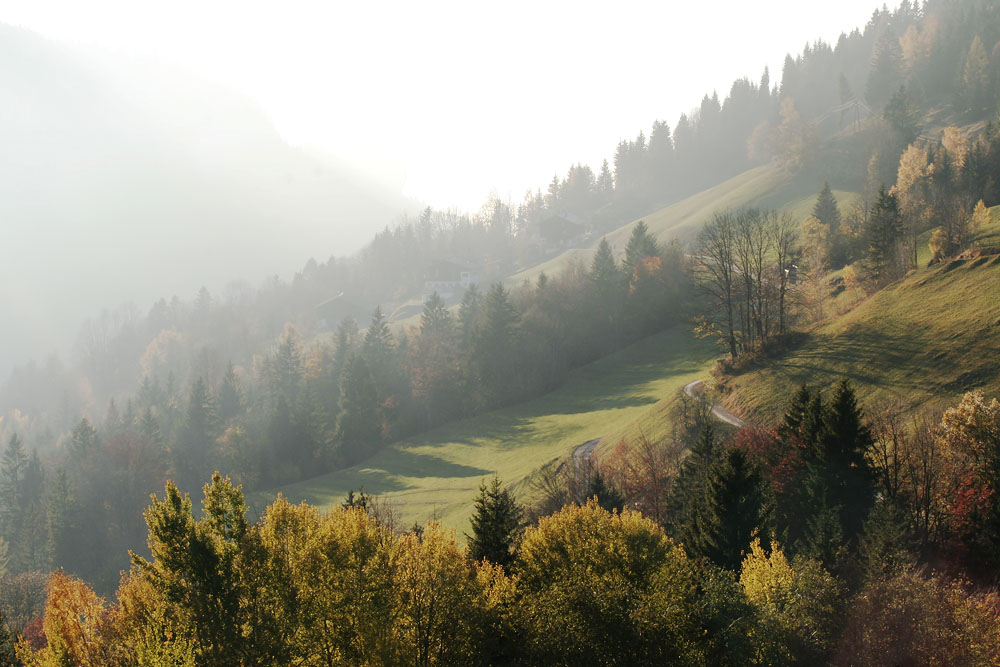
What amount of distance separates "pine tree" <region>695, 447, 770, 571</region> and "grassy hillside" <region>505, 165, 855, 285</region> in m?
96.6

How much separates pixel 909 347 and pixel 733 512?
2861 centimetres

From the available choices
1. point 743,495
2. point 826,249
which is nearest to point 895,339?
point 743,495

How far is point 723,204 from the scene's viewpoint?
157375 millimetres

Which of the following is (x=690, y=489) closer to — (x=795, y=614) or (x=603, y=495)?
(x=603, y=495)

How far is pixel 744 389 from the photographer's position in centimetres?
5878

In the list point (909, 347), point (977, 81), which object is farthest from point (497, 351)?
point (977, 81)

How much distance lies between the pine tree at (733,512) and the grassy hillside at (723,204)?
96.6 metres

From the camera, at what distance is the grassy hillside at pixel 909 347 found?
1781 inches

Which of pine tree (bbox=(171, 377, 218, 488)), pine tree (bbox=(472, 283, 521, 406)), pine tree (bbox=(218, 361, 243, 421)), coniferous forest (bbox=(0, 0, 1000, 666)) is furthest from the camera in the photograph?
pine tree (bbox=(218, 361, 243, 421))

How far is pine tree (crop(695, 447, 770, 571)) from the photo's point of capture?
33.3 m

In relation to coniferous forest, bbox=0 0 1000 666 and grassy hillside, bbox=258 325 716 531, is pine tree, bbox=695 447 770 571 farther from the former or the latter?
grassy hillside, bbox=258 325 716 531

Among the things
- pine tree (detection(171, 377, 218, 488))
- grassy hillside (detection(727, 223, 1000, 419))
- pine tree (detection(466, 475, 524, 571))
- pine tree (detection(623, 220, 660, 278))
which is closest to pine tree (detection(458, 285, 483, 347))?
pine tree (detection(623, 220, 660, 278))

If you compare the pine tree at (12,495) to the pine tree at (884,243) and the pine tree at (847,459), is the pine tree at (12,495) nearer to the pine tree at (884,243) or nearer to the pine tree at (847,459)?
the pine tree at (847,459)

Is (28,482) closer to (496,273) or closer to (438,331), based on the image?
(438,331)
